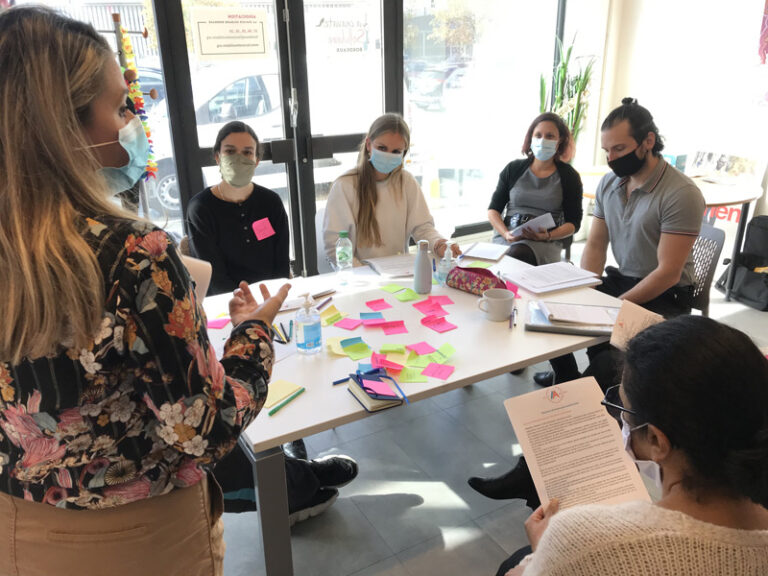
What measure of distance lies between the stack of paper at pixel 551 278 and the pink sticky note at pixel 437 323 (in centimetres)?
45

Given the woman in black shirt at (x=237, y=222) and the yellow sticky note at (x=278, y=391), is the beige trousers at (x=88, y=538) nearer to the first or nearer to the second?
the yellow sticky note at (x=278, y=391)

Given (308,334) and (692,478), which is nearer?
(692,478)

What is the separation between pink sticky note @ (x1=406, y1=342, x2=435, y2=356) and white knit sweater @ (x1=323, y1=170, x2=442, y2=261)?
975 mm

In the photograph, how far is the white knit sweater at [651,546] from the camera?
0.78 m

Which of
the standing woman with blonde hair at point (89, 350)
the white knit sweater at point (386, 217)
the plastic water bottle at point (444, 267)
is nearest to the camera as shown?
the standing woman with blonde hair at point (89, 350)

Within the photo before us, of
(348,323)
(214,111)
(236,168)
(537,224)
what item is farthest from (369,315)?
(214,111)

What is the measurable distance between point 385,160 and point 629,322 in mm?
1376

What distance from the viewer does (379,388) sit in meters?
1.50

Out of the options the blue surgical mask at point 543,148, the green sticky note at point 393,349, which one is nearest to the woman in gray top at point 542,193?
the blue surgical mask at point 543,148

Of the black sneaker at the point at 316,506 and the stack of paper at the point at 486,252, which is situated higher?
the stack of paper at the point at 486,252

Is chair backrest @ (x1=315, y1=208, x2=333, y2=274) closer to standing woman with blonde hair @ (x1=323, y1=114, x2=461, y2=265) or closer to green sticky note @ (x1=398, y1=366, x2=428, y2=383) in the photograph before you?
standing woman with blonde hair @ (x1=323, y1=114, x2=461, y2=265)

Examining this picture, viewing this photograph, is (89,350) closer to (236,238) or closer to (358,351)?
(358,351)

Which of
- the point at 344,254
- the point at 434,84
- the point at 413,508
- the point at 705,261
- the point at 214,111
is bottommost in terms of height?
the point at 413,508

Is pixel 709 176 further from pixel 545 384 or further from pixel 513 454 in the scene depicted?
pixel 513 454
